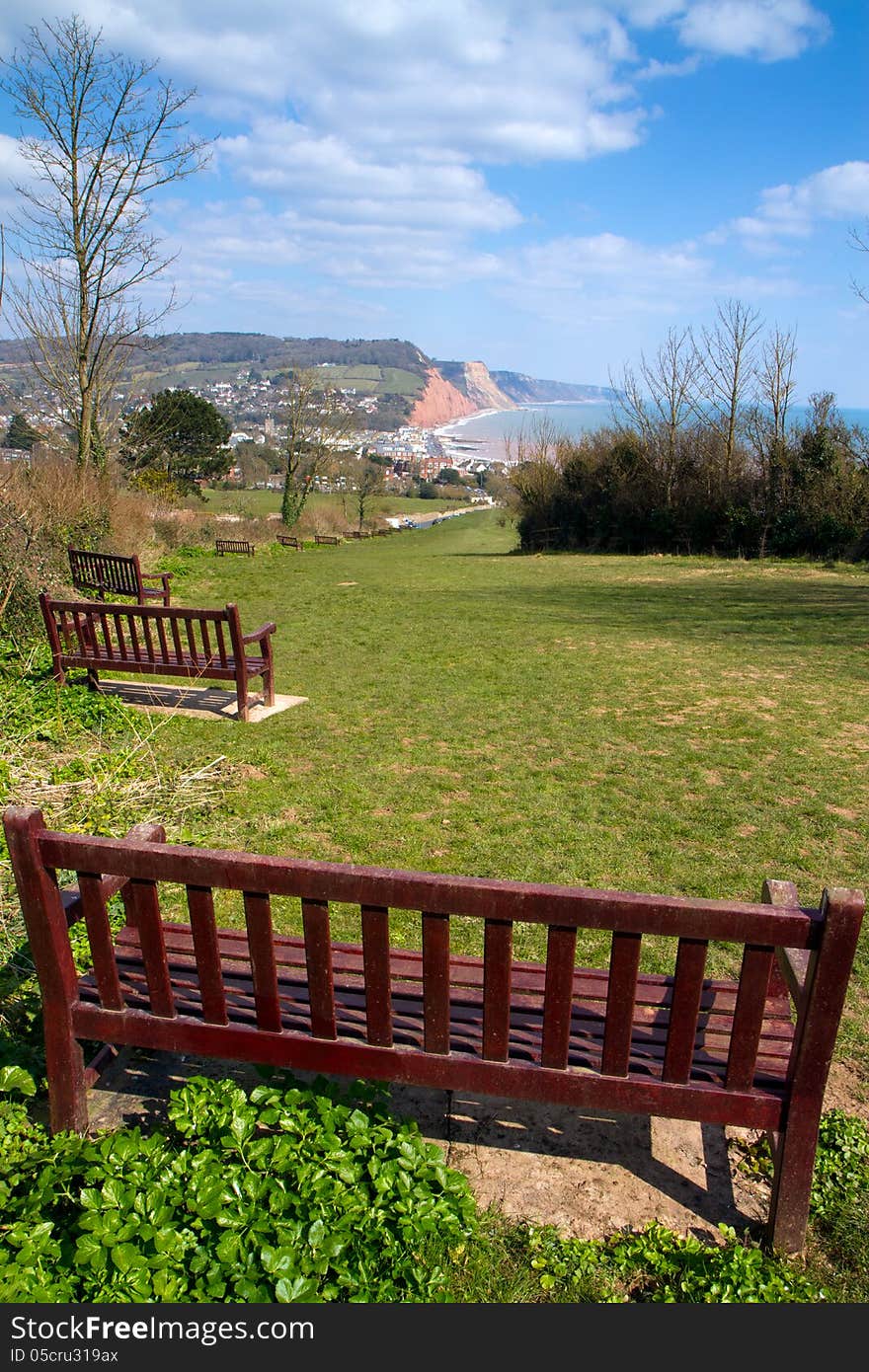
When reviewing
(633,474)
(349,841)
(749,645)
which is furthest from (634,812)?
(633,474)

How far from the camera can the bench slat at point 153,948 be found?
2.25 metres

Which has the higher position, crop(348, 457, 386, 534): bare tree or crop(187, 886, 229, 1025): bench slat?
crop(187, 886, 229, 1025): bench slat

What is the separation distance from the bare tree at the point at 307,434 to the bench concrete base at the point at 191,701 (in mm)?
30676

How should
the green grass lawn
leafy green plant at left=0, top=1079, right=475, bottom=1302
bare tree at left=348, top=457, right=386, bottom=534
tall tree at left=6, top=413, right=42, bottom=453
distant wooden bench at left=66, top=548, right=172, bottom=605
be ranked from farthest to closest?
bare tree at left=348, top=457, right=386, bottom=534 < the green grass lawn < tall tree at left=6, top=413, right=42, bottom=453 < distant wooden bench at left=66, top=548, right=172, bottom=605 < leafy green plant at left=0, top=1079, right=475, bottom=1302

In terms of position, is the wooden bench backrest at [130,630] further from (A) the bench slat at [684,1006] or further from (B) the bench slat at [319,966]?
(A) the bench slat at [684,1006]

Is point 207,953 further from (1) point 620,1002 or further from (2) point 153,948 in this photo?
(1) point 620,1002

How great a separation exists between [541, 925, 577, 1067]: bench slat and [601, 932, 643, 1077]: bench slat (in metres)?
0.10

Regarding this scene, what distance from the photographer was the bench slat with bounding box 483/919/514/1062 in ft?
6.73

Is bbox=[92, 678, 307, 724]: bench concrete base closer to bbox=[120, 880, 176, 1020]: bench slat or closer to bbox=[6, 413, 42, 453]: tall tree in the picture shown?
bbox=[120, 880, 176, 1020]: bench slat

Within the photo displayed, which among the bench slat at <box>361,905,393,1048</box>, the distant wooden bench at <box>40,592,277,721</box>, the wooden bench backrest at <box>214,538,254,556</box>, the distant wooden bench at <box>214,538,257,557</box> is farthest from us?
the wooden bench backrest at <box>214,538,254,556</box>

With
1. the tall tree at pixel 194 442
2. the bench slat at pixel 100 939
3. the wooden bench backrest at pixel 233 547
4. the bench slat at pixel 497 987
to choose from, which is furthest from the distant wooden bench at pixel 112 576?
the tall tree at pixel 194 442

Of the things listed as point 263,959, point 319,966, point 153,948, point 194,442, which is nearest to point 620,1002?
point 319,966

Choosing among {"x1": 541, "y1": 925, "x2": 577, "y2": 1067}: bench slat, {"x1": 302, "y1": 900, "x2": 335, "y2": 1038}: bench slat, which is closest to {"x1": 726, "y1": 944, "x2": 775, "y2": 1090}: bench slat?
{"x1": 541, "y1": 925, "x2": 577, "y2": 1067}: bench slat

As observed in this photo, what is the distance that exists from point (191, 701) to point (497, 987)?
18.9 ft
